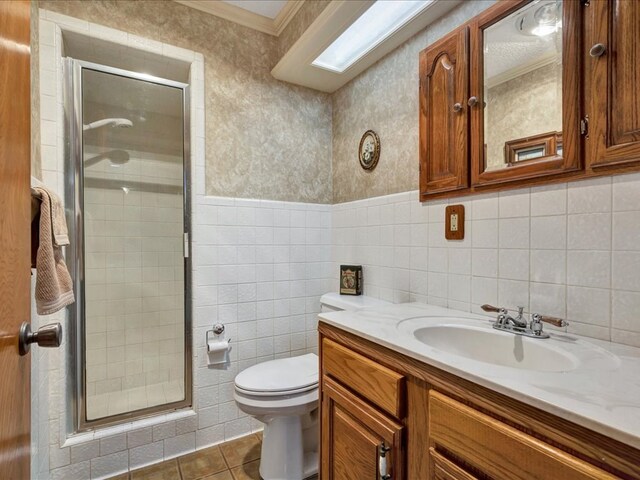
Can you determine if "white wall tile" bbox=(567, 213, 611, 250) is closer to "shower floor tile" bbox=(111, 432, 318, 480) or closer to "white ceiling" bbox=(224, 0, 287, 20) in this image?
"shower floor tile" bbox=(111, 432, 318, 480)

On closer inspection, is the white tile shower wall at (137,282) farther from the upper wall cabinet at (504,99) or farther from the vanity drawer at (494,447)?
the vanity drawer at (494,447)

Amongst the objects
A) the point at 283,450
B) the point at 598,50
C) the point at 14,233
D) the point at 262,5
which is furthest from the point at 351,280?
the point at 262,5

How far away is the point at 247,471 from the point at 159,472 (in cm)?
44

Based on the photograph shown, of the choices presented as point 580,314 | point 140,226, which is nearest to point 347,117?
point 140,226

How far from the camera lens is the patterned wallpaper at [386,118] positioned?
1589 millimetres

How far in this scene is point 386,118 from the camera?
1783 mm

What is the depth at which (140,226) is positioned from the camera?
192 centimetres

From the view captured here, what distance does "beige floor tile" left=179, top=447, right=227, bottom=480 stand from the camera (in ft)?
5.18

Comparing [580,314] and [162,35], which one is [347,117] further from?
[580,314]

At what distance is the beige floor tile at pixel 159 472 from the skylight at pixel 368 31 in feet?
7.60

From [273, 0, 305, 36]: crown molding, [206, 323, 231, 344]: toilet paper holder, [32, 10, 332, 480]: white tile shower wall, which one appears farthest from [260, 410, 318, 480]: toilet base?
[273, 0, 305, 36]: crown molding

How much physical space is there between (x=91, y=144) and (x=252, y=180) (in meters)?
0.87

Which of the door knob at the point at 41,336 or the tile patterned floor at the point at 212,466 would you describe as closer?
the door knob at the point at 41,336

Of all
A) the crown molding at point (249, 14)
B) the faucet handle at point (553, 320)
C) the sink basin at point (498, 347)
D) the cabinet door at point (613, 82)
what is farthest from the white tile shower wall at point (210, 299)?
the cabinet door at point (613, 82)
